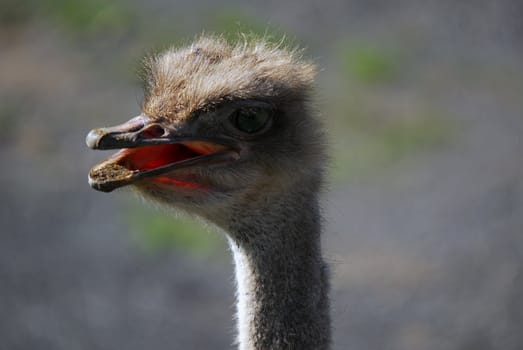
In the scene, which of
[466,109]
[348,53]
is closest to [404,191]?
[466,109]

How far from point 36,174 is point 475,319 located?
2.95 m

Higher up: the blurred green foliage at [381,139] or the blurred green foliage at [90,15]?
the blurred green foliage at [90,15]

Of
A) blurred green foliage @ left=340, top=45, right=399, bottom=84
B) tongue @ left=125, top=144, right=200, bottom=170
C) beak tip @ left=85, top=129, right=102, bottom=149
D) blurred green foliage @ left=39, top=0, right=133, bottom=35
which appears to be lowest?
beak tip @ left=85, top=129, right=102, bottom=149

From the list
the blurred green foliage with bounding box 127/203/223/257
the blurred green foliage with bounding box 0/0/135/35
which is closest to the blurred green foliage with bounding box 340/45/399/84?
the blurred green foliage with bounding box 0/0/135/35

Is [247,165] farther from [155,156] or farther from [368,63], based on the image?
[368,63]

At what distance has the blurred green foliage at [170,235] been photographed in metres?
5.72

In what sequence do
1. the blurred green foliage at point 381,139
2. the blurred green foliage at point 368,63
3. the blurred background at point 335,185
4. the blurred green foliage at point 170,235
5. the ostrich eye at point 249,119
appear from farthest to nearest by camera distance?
the blurred green foliage at point 368,63
the blurred green foliage at point 381,139
the blurred green foliage at point 170,235
the blurred background at point 335,185
the ostrich eye at point 249,119

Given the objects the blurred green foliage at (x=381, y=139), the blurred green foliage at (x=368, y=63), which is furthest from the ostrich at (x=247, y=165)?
the blurred green foliage at (x=368, y=63)

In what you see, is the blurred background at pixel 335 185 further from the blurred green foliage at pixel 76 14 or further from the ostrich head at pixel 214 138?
the ostrich head at pixel 214 138

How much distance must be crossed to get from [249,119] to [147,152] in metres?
0.27

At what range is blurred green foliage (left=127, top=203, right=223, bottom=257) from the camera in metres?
5.72

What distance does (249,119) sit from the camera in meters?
2.43

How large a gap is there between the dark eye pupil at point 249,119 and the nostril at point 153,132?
0.62 ft

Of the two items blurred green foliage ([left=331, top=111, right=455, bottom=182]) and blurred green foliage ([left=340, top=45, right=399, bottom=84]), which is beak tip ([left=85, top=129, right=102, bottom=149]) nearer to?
blurred green foliage ([left=331, top=111, right=455, bottom=182])
